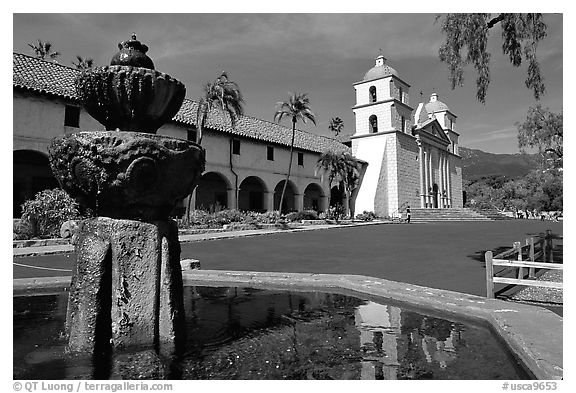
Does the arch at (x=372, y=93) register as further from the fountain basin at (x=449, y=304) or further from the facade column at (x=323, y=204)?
the fountain basin at (x=449, y=304)

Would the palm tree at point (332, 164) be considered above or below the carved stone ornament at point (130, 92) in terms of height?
above

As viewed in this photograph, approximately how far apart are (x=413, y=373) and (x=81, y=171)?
2.83m

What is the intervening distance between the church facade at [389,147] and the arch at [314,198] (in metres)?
3.94

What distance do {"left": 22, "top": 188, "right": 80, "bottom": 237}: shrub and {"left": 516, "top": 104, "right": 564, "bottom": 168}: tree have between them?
830 inches

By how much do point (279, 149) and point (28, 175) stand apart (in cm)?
1620

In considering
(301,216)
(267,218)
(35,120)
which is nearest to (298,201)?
(301,216)

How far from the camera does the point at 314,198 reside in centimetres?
3431

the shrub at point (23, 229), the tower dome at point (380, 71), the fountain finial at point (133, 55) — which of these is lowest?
the shrub at point (23, 229)

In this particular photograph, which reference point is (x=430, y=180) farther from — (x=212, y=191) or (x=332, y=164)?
(x=212, y=191)

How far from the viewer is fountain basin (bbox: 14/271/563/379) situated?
2547mm

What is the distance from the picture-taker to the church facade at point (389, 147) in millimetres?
33906

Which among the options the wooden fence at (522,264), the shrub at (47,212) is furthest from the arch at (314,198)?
the wooden fence at (522,264)

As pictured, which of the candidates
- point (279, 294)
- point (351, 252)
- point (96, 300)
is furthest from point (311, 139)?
point (96, 300)
